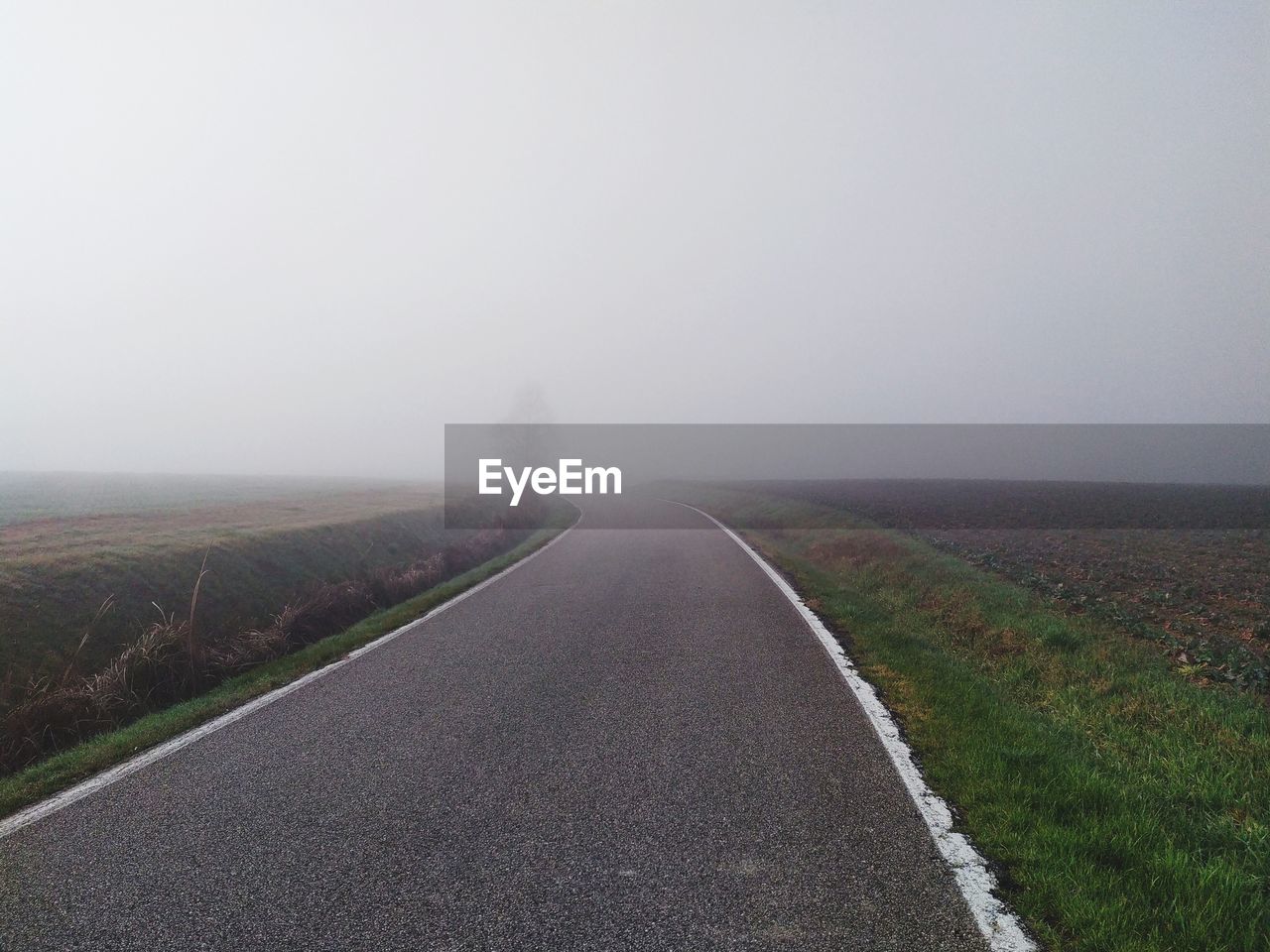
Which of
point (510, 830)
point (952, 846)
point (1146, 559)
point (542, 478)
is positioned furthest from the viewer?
point (542, 478)

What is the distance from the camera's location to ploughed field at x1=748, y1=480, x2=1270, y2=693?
8.70m

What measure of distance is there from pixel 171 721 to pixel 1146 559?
17650 millimetres

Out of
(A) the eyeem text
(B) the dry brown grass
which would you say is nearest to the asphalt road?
(B) the dry brown grass

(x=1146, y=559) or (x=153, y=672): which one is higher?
(x=1146, y=559)

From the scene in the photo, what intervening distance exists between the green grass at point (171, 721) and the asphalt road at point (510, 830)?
0.54m

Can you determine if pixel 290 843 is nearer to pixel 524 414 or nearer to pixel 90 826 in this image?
pixel 90 826

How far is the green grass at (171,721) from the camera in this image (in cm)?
473

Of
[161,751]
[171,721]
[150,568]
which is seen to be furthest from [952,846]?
[150,568]

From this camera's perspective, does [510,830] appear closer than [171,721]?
Yes

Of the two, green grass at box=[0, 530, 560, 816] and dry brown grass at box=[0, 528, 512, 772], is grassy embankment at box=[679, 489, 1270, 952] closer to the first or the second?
green grass at box=[0, 530, 560, 816]

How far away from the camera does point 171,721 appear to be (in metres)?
5.85

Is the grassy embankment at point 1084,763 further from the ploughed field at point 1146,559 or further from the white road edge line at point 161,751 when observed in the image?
the white road edge line at point 161,751

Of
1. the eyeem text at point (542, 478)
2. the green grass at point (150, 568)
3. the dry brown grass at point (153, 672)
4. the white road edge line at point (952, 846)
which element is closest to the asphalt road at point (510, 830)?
the white road edge line at point (952, 846)

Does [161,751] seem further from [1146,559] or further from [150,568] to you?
[1146,559]
